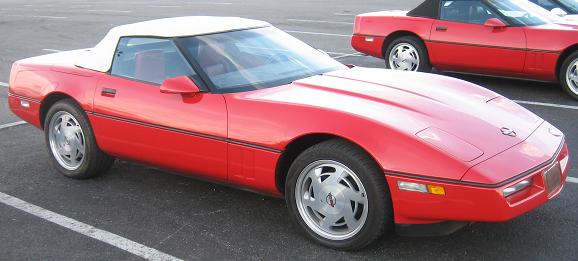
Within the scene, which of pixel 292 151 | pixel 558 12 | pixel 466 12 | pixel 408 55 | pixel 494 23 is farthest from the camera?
pixel 558 12

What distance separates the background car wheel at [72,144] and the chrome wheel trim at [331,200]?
76.8 inches

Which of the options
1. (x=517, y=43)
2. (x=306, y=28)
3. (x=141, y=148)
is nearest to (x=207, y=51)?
(x=141, y=148)

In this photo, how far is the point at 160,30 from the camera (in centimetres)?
478

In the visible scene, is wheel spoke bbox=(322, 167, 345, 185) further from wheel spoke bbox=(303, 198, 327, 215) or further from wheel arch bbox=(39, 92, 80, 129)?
wheel arch bbox=(39, 92, 80, 129)

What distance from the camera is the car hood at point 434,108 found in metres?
3.50

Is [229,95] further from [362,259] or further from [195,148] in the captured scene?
[362,259]

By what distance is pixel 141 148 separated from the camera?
4566 millimetres

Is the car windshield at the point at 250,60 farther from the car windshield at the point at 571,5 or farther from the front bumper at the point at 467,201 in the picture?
the car windshield at the point at 571,5

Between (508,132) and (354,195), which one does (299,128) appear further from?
(508,132)

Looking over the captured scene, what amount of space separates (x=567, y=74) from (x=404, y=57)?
224cm

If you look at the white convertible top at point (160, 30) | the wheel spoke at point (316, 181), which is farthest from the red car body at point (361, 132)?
the wheel spoke at point (316, 181)

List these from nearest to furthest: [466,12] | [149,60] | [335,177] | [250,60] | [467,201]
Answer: [467,201] → [335,177] → [250,60] → [149,60] → [466,12]

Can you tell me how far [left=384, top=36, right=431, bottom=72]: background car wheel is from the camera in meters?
8.79

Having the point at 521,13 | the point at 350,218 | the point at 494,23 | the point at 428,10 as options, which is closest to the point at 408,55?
the point at 428,10
